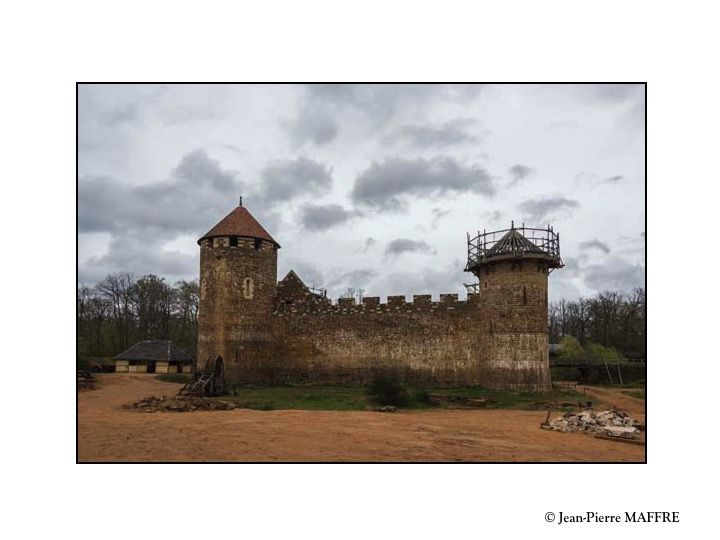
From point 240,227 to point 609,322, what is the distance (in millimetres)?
46598

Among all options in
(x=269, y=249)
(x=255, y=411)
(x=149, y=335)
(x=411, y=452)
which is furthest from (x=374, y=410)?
(x=149, y=335)

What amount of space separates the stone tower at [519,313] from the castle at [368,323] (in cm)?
4

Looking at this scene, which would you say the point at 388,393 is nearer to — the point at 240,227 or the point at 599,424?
the point at 599,424

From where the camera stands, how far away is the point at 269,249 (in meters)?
26.4

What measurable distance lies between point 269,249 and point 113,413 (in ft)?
38.1

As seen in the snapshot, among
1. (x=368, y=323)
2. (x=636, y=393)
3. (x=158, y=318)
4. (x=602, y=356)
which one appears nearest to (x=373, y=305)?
(x=368, y=323)

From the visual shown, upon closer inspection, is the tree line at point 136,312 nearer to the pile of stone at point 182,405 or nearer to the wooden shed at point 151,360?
the wooden shed at point 151,360

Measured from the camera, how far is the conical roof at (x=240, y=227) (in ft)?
83.7

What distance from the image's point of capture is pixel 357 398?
20.3 metres

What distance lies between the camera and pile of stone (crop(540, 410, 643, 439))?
13.7 metres

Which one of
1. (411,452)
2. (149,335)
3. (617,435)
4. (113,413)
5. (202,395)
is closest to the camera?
(411,452)

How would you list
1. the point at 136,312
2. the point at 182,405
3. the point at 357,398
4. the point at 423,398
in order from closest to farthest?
the point at 182,405 < the point at 423,398 < the point at 357,398 < the point at 136,312

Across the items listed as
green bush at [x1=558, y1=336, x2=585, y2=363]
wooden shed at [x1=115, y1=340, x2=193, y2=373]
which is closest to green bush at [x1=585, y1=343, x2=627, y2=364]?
green bush at [x1=558, y1=336, x2=585, y2=363]

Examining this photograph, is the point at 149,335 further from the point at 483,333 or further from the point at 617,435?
the point at 617,435
